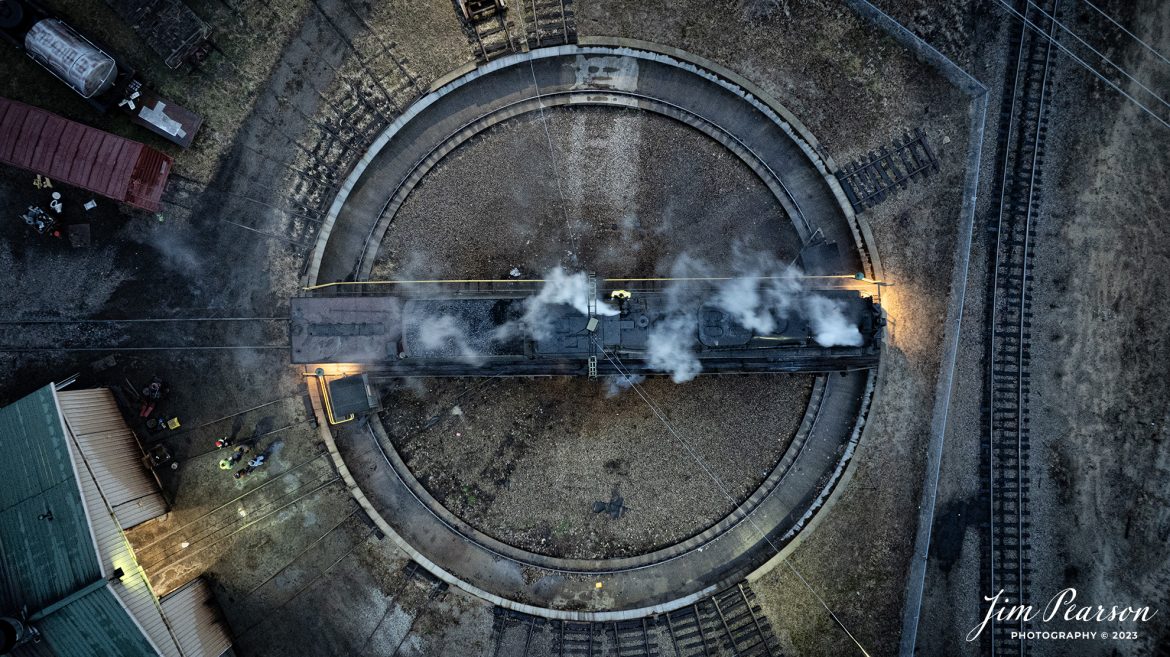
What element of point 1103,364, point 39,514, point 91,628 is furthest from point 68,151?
point 1103,364

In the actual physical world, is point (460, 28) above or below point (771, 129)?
above

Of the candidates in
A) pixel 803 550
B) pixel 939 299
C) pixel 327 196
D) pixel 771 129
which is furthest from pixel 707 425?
pixel 327 196

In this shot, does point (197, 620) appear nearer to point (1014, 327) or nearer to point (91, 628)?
point (91, 628)

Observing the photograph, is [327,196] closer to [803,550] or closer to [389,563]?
[389,563]

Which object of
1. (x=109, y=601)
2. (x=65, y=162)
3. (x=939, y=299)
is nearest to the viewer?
(x=109, y=601)

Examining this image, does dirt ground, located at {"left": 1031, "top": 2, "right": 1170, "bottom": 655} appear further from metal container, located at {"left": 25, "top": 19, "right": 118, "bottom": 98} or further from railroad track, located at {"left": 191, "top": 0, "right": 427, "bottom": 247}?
metal container, located at {"left": 25, "top": 19, "right": 118, "bottom": 98}

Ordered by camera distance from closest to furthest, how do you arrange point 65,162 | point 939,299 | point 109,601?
point 109,601
point 65,162
point 939,299
